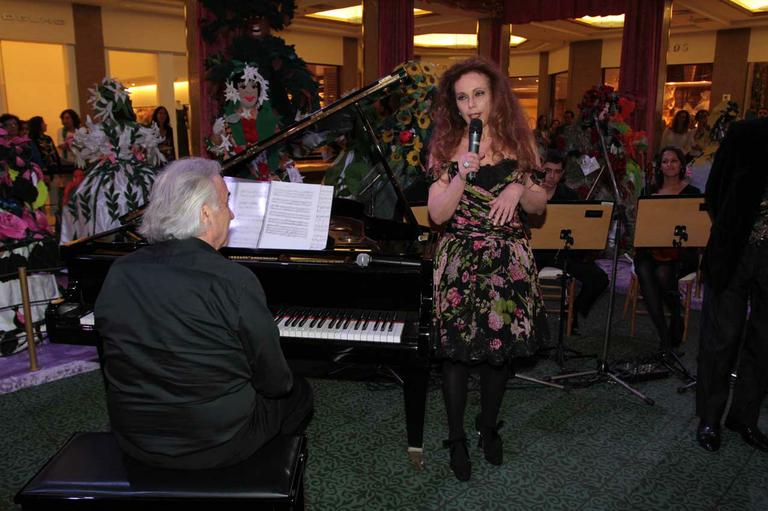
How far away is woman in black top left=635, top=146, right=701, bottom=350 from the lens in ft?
13.7

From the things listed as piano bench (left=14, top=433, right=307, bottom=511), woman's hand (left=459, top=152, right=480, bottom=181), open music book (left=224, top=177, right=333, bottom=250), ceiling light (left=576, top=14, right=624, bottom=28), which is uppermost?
ceiling light (left=576, top=14, right=624, bottom=28)

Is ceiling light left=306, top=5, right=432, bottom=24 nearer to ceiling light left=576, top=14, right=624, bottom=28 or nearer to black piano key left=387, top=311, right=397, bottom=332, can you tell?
ceiling light left=576, top=14, right=624, bottom=28

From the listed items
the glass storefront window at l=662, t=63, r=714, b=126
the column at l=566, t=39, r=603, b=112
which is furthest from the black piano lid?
the glass storefront window at l=662, t=63, r=714, b=126

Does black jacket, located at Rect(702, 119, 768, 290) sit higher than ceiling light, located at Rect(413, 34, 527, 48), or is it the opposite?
ceiling light, located at Rect(413, 34, 527, 48)

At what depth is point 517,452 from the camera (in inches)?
112

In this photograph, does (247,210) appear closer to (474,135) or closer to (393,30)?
(474,135)

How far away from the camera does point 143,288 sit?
1.50 metres

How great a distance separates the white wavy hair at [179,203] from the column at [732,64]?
48.2 ft

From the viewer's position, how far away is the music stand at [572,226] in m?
3.43

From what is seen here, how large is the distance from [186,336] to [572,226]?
2556 millimetres

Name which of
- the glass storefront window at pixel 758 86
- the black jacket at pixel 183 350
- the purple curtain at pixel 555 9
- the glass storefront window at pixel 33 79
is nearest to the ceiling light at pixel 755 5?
the glass storefront window at pixel 758 86

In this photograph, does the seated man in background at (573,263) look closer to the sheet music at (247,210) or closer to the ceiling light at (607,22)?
the sheet music at (247,210)

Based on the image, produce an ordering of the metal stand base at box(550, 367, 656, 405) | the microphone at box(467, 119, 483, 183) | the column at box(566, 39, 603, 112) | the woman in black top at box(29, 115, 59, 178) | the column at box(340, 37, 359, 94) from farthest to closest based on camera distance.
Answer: the column at box(340, 37, 359, 94)
the column at box(566, 39, 603, 112)
the woman in black top at box(29, 115, 59, 178)
the metal stand base at box(550, 367, 656, 405)
the microphone at box(467, 119, 483, 183)

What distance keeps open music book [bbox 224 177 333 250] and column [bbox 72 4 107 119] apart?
9.53 metres
